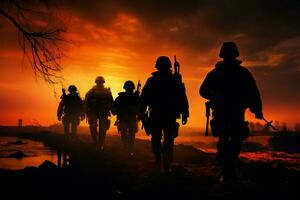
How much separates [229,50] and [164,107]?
217cm

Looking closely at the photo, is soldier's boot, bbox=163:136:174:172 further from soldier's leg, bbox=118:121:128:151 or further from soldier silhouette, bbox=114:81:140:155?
soldier's leg, bbox=118:121:128:151

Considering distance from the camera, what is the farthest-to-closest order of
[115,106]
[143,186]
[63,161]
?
[63,161] < [115,106] < [143,186]

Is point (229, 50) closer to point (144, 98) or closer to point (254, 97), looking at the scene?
point (254, 97)

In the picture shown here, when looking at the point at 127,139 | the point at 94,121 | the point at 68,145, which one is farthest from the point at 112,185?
the point at 68,145

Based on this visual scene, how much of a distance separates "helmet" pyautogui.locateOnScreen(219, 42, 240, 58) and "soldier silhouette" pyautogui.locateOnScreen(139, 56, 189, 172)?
1.76 metres

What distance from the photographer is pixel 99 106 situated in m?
15.5

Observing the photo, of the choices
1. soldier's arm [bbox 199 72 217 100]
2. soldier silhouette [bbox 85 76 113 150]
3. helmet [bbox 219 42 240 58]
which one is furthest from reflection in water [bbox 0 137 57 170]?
helmet [bbox 219 42 240 58]

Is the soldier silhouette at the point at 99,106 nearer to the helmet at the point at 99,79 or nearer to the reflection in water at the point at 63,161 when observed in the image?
the helmet at the point at 99,79

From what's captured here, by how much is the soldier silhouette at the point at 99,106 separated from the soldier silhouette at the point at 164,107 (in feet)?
21.9

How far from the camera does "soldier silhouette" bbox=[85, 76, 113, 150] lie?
1557 centimetres

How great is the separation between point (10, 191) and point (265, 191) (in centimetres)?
449

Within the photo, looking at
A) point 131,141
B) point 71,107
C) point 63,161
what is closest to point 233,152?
point 131,141

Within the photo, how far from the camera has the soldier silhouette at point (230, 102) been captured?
727 centimetres

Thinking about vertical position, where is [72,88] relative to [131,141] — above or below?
above
